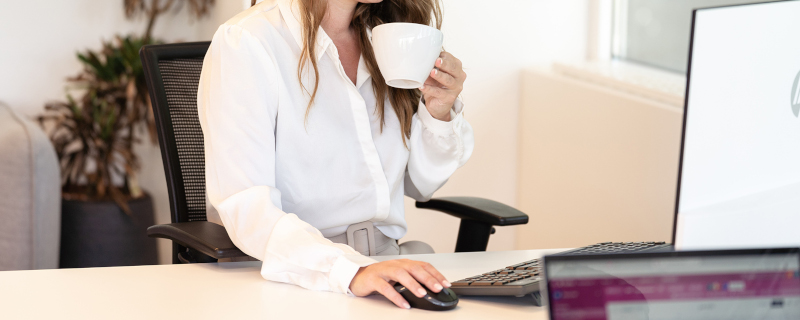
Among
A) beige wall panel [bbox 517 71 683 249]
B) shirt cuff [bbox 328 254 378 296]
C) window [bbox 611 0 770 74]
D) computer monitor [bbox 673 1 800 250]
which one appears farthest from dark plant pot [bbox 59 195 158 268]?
computer monitor [bbox 673 1 800 250]

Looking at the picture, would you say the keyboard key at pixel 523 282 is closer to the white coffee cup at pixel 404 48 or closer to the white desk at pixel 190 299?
the white desk at pixel 190 299

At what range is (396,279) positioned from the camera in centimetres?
86

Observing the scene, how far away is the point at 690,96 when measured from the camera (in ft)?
2.10

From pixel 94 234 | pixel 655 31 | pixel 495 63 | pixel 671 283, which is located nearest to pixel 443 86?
pixel 671 283

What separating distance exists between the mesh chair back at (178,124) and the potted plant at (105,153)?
59.9 inches

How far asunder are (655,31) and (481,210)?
1.23m

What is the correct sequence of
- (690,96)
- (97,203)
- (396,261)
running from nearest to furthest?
(690,96), (396,261), (97,203)

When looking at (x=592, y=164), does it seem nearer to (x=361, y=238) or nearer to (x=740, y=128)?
(x=361, y=238)

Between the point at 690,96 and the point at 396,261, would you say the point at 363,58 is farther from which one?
the point at 690,96

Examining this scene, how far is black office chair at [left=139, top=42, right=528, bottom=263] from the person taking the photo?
132cm

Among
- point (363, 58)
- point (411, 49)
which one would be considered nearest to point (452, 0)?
point (363, 58)

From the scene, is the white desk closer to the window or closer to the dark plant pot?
the window

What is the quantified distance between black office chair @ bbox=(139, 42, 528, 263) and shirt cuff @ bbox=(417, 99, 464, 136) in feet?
0.51

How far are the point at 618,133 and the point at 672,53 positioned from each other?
1.34 feet
